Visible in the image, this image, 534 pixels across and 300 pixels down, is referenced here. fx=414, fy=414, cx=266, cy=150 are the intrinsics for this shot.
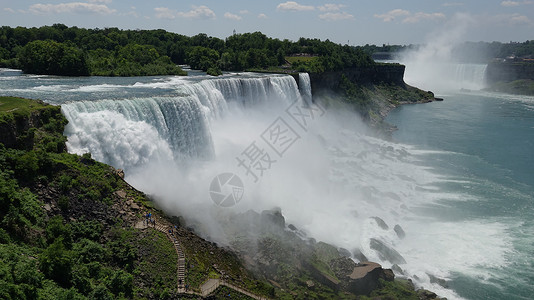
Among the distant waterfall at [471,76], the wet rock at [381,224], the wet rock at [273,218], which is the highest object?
the distant waterfall at [471,76]

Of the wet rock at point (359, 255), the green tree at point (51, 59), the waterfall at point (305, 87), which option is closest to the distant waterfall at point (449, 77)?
the waterfall at point (305, 87)

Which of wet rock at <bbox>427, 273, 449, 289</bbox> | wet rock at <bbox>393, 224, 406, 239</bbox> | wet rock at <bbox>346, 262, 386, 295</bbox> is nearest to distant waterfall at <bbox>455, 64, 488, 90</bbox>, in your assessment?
wet rock at <bbox>393, 224, 406, 239</bbox>

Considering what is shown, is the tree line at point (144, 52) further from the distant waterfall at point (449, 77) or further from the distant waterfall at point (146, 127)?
the distant waterfall at point (449, 77)

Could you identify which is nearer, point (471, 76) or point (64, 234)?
point (64, 234)

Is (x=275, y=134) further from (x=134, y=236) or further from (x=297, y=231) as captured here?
(x=134, y=236)

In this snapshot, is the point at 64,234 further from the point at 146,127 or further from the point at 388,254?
the point at 388,254

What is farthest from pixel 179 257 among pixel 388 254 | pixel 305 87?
pixel 305 87

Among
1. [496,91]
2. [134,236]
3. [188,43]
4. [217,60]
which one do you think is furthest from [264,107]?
[496,91]
